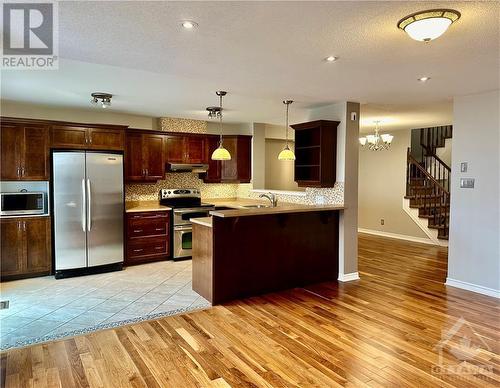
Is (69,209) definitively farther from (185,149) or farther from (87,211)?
(185,149)

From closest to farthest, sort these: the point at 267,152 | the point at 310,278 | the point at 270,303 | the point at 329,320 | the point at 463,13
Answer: the point at 463,13, the point at 329,320, the point at 270,303, the point at 310,278, the point at 267,152

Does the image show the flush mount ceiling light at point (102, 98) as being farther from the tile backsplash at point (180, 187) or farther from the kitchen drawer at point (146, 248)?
the kitchen drawer at point (146, 248)

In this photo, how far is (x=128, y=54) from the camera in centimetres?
289

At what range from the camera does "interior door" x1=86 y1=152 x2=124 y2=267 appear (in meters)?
5.02

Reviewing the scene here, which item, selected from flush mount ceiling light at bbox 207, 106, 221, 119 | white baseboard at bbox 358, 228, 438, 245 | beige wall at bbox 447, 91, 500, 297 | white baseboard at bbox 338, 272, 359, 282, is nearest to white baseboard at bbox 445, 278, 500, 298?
beige wall at bbox 447, 91, 500, 297

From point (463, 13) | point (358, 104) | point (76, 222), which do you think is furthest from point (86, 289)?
point (463, 13)

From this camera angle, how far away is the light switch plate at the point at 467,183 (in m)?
4.41

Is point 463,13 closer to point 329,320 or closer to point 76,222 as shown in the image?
point 329,320

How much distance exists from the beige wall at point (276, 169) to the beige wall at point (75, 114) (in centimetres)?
313

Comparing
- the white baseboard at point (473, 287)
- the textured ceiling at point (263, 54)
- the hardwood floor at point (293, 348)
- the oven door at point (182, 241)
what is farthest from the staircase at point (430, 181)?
the oven door at point (182, 241)

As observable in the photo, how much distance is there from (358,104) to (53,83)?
12.8ft

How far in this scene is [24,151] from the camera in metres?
4.76

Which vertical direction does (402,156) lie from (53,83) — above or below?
below

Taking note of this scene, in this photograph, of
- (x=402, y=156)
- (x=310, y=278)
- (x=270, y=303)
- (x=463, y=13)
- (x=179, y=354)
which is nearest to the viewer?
(x=463, y=13)
